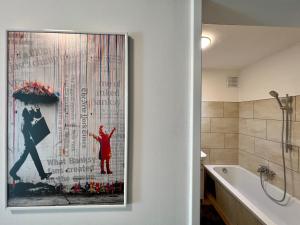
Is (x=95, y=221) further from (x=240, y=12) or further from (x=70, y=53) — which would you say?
(x=240, y=12)

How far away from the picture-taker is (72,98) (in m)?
1.11

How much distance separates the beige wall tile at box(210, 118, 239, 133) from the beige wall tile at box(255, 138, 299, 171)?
0.56 m

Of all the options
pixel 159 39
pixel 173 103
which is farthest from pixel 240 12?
pixel 173 103

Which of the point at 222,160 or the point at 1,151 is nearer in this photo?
the point at 1,151

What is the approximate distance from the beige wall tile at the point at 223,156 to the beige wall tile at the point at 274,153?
58 centimetres

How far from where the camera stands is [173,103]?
1.18 metres

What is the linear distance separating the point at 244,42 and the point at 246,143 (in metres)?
1.65

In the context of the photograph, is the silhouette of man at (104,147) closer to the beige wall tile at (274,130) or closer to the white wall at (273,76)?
the white wall at (273,76)

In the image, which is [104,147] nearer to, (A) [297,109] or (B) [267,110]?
(A) [297,109]

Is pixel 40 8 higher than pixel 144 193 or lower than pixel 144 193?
higher

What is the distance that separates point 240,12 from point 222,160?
285 centimetres

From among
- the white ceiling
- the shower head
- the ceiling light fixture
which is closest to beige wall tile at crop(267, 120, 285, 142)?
the shower head

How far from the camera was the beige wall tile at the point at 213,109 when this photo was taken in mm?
3607

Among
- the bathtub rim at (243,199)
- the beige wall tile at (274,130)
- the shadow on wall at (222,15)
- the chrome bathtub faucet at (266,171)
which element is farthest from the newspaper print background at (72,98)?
the chrome bathtub faucet at (266,171)
